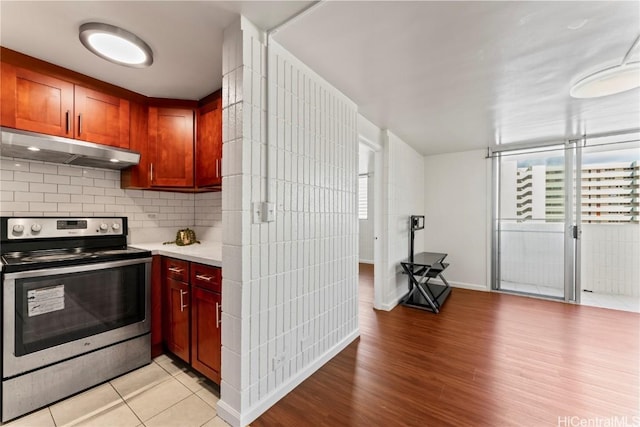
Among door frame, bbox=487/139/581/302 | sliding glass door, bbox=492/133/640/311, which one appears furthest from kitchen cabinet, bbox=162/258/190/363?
door frame, bbox=487/139/581/302

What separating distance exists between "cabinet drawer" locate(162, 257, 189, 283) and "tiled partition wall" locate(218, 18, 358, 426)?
0.62 meters

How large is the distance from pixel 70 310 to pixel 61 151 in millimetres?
1121

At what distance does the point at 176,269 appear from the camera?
81.9 inches

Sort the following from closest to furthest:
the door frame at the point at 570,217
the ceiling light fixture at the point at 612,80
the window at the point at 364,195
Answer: the ceiling light fixture at the point at 612,80 → the door frame at the point at 570,217 → the window at the point at 364,195

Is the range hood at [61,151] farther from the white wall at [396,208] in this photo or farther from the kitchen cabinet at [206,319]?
the white wall at [396,208]

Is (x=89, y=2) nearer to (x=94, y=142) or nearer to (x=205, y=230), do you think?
(x=94, y=142)

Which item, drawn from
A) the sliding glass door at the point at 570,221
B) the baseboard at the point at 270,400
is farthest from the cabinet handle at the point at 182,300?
the sliding glass door at the point at 570,221

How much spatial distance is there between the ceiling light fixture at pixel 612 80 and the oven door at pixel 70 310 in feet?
12.5

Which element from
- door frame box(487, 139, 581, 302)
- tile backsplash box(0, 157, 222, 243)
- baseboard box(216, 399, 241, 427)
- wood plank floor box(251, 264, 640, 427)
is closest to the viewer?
baseboard box(216, 399, 241, 427)

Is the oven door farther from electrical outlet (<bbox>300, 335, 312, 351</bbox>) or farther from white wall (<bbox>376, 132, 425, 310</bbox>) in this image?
white wall (<bbox>376, 132, 425, 310</bbox>)

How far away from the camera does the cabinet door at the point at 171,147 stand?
2.43 metres

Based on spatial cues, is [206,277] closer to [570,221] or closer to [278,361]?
[278,361]

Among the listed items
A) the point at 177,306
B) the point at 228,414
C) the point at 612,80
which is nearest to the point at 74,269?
the point at 177,306

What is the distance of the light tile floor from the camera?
1.55 metres
